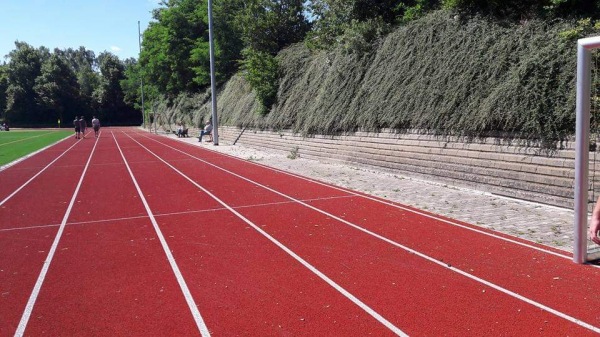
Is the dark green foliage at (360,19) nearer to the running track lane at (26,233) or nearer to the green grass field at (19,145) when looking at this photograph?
the running track lane at (26,233)

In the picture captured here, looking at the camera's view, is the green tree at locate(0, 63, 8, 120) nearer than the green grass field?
A: No

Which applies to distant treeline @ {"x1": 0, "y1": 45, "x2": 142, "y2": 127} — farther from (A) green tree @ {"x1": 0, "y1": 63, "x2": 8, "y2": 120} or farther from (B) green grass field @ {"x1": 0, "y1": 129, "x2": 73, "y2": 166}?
(B) green grass field @ {"x1": 0, "y1": 129, "x2": 73, "y2": 166}

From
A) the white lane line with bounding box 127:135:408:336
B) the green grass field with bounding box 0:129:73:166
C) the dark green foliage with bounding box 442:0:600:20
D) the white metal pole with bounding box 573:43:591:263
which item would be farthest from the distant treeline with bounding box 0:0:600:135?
the green grass field with bounding box 0:129:73:166

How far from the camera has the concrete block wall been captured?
796 centimetres

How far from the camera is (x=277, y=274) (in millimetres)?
5348

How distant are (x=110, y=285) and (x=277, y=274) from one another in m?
1.87

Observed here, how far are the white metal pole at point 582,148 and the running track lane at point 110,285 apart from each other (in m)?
4.47

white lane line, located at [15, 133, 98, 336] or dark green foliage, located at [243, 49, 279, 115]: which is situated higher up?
dark green foliage, located at [243, 49, 279, 115]

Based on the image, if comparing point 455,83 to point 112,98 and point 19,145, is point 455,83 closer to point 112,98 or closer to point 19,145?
point 19,145

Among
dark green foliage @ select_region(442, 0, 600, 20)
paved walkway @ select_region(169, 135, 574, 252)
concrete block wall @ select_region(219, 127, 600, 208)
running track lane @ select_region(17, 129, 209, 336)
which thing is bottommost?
running track lane @ select_region(17, 129, 209, 336)

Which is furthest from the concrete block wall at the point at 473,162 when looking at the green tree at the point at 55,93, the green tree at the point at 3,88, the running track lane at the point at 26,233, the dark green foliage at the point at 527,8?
the green tree at the point at 3,88

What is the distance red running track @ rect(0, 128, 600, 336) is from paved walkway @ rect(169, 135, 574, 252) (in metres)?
0.50

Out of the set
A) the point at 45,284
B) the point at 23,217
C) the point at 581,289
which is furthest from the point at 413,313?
the point at 23,217

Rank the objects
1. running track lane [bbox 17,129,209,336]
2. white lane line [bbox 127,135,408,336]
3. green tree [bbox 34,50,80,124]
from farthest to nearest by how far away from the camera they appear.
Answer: green tree [bbox 34,50,80,124] < running track lane [bbox 17,129,209,336] < white lane line [bbox 127,135,408,336]
